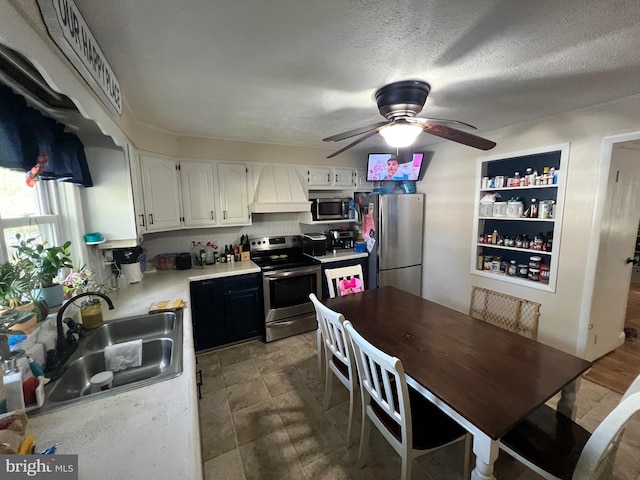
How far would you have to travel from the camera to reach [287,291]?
305 centimetres

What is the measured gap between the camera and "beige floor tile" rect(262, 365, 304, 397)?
2.23 m

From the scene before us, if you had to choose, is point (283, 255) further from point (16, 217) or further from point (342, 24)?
point (342, 24)

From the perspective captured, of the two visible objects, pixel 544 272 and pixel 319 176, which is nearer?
pixel 544 272

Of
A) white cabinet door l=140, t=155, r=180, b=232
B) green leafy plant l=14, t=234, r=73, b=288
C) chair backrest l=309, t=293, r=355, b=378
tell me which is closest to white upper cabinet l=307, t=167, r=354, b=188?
white cabinet door l=140, t=155, r=180, b=232

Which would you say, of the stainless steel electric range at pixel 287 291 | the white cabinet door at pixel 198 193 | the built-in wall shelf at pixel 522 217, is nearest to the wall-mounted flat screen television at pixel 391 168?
the built-in wall shelf at pixel 522 217

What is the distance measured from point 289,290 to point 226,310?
72cm

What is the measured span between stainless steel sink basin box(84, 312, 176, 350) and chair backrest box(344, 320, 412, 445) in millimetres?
1156

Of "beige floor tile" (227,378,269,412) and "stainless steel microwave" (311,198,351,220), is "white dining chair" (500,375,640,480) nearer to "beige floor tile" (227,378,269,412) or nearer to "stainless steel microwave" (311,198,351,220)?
"beige floor tile" (227,378,269,412)

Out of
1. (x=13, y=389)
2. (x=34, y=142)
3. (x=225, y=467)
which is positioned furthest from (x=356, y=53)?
(x=225, y=467)

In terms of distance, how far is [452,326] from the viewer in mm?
1767

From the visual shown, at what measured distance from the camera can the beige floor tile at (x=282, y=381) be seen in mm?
2234

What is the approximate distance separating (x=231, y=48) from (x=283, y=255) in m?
2.51

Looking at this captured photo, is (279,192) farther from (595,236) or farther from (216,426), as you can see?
(595,236)

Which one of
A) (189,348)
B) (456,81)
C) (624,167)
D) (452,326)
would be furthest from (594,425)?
(189,348)
